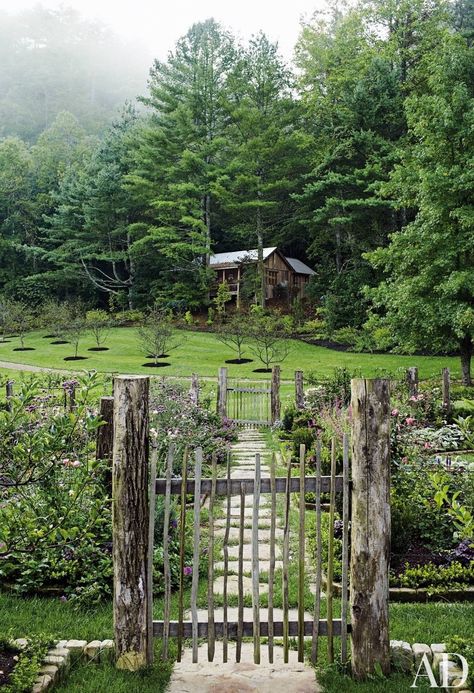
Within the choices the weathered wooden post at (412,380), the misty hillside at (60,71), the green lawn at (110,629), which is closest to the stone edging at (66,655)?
the green lawn at (110,629)

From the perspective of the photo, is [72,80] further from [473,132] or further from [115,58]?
[473,132]

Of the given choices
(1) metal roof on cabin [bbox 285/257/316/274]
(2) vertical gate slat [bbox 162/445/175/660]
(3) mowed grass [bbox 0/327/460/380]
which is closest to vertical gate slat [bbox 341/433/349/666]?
(2) vertical gate slat [bbox 162/445/175/660]

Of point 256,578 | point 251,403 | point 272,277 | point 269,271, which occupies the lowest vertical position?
point 251,403

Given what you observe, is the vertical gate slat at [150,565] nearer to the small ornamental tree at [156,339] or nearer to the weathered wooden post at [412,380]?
the weathered wooden post at [412,380]

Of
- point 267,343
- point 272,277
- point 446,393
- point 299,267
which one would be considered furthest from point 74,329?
point 446,393

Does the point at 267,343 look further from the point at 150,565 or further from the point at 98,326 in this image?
the point at 150,565

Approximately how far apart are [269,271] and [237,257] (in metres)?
2.43

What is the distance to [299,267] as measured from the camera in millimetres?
39750

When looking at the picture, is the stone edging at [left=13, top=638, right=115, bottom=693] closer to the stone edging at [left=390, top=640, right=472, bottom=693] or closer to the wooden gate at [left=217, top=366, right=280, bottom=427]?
the stone edging at [left=390, top=640, right=472, bottom=693]

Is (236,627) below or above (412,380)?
below

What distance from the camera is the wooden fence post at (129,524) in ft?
10.9

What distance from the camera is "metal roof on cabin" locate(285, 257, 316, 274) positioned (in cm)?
3918

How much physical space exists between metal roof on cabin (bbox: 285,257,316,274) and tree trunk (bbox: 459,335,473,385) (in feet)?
64.2

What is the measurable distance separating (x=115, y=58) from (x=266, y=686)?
153263 mm
